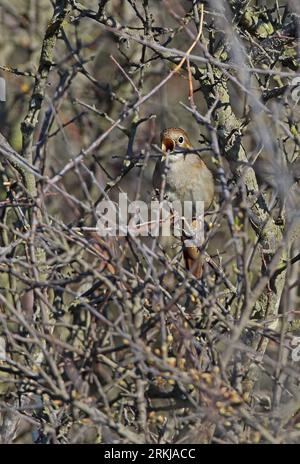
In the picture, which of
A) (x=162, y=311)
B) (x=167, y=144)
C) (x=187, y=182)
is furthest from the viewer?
(x=187, y=182)

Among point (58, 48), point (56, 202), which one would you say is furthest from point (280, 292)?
point (58, 48)

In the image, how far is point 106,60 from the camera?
730 cm

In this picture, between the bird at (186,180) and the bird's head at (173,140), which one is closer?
the bird's head at (173,140)

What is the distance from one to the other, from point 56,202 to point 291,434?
4085mm

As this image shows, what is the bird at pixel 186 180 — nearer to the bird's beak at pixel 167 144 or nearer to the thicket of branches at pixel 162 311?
the bird's beak at pixel 167 144

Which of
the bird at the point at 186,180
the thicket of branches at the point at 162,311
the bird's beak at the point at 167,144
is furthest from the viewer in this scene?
the bird at the point at 186,180

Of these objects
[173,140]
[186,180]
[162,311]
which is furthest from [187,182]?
[162,311]

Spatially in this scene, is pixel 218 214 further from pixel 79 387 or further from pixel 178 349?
pixel 79 387

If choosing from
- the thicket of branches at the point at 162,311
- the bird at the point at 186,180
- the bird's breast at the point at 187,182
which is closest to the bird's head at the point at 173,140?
the bird at the point at 186,180

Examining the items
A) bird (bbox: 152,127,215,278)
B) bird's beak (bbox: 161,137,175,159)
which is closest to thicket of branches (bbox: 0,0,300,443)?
bird's beak (bbox: 161,137,175,159)

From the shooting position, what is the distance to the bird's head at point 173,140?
484cm

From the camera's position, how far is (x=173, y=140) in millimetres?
4895

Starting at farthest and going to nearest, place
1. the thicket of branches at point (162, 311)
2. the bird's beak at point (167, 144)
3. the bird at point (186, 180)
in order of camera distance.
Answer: the bird at point (186, 180)
the bird's beak at point (167, 144)
the thicket of branches at point (162, 311)

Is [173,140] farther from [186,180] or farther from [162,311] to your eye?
[162,311]
